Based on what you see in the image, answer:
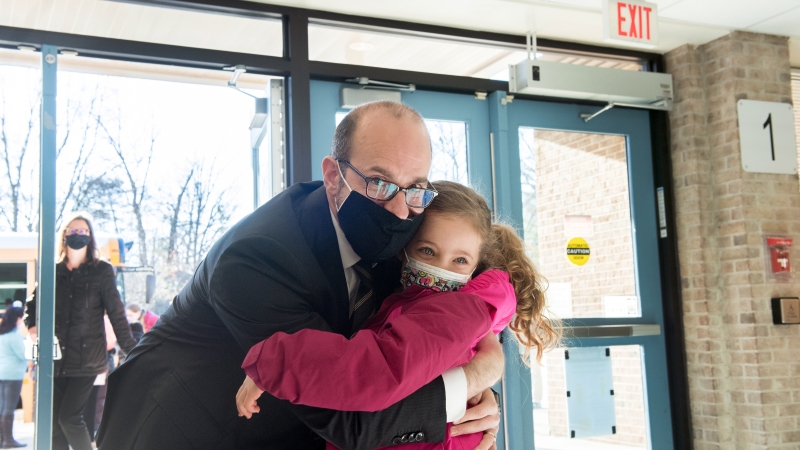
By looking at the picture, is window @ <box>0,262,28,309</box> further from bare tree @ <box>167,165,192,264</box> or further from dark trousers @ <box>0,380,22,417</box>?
bare tree @ <box>167,165,192,264</box>

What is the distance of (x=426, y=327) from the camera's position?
1.23 metres

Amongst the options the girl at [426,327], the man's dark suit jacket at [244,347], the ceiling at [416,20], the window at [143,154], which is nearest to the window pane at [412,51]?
the ceiling at [416,20]

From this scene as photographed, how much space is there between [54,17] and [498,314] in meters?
2.81

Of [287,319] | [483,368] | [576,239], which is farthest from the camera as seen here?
[576,239]

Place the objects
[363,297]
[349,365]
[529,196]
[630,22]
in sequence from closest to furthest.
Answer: [349,365] → [363,297] → [630,22] → [529,196]

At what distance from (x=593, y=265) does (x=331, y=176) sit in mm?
3113

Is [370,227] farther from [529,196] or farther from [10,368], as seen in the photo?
[10,368]

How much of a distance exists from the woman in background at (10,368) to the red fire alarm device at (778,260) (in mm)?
4252

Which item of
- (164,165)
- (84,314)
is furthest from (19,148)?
(84,314)

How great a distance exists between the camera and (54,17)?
3.37 meters

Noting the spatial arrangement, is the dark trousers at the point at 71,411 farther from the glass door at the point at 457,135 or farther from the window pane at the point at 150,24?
the glass door at the point at 457,135

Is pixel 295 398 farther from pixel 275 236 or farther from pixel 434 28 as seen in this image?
pixel 434 28

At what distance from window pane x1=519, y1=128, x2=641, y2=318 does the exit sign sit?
849 mm

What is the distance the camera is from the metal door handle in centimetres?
423
